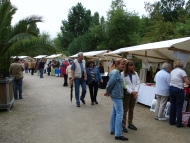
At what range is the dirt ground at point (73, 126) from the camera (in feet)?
16.6

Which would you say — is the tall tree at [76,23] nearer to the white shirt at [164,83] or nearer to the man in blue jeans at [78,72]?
the man in blue jeans at [78,72]

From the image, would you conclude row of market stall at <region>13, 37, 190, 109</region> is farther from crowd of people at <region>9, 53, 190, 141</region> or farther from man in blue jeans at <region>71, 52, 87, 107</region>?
man in blue jeans at <region>71, 52, 87, 107</region>

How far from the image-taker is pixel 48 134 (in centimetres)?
534

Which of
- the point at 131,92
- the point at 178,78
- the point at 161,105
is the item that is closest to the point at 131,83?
the point at 131,92

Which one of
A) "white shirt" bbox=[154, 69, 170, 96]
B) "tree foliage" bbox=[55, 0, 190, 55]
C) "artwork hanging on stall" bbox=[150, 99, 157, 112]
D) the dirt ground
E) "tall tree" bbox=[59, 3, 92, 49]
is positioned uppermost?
"tall tree" bbox=[59, 3, 92, 49]

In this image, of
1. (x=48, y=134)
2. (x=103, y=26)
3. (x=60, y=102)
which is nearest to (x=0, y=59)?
(x=60, y=102)

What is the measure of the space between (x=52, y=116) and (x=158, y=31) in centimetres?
2036

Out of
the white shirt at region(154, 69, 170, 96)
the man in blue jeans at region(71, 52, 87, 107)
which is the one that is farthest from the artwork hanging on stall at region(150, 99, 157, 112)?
the man in blue jeans at region(71, 52, 87, 107)

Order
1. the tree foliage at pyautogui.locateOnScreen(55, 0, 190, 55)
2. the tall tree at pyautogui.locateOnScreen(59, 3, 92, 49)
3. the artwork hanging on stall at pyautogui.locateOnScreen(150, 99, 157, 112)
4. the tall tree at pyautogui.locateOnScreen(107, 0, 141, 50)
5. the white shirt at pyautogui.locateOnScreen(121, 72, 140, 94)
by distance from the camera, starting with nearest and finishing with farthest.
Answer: the white shirt at pyautogui.locateOnScreen(121, 72, 140, 94) < the artwork hanging on stall at pyautogui.locateOnScreen(150, 99, 157, 112) < the tree foliage at pyautogui.locateOnScreen(55, 0, 190, 55) < the tall tree at pyautogui.locateOnScreen(107, 0, 141, 50) < the tall tree at pyautogui.locateOnScreen(59, 3, 92, 49)

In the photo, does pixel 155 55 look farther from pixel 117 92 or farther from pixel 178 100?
pixel 117 92

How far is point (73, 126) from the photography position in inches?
234

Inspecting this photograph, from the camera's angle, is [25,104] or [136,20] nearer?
[25,104]

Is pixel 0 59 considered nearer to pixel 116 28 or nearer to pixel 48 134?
pixel 48 134

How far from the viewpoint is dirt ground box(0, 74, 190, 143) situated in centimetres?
505
